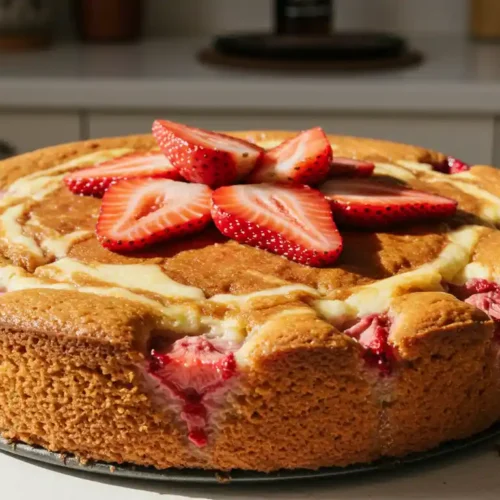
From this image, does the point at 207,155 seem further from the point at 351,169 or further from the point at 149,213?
the point at 351,169

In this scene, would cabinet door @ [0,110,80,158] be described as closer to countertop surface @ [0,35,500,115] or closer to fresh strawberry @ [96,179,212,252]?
countertop surface @ [0,35,500,115]

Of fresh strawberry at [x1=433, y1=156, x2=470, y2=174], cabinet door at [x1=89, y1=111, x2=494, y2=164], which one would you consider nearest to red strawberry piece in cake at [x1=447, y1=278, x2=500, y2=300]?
fresh strawberry at [x1=433, y1=156, x2=470, y2=174]

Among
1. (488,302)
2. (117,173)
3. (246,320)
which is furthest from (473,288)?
(117,173)

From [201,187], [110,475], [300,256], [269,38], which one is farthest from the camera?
[269,38]

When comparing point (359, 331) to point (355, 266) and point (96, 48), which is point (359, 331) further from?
point (96, 48)

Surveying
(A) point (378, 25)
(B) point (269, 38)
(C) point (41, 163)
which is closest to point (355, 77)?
(B) point (269, 38)
